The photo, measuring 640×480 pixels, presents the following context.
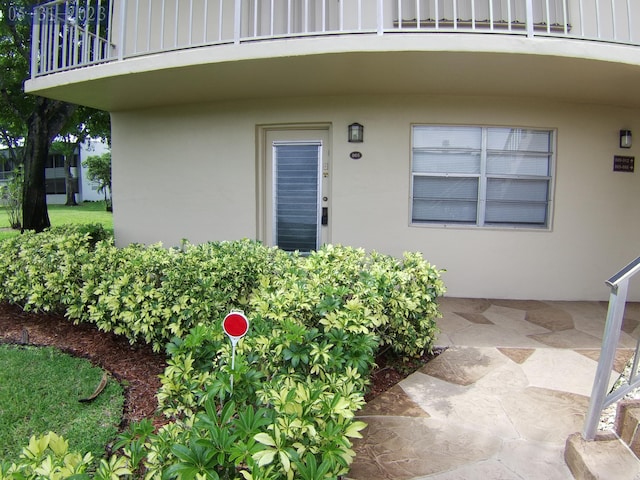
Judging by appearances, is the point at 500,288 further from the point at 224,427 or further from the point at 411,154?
the point at 224,427

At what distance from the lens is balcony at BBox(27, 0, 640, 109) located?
3676 millimetres

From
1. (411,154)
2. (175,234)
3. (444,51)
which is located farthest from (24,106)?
(444,51)

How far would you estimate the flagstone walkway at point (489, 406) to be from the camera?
2168 millimetres

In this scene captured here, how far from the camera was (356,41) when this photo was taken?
3.71 meters

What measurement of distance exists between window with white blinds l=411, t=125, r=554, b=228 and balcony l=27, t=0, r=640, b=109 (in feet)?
2.06

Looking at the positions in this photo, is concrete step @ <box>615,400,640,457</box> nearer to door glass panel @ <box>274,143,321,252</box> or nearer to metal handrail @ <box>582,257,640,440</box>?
metal handrail @ <box>582,257,640,440</box>

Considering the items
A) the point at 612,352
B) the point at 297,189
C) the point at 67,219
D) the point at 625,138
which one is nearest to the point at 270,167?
the point at 297,189

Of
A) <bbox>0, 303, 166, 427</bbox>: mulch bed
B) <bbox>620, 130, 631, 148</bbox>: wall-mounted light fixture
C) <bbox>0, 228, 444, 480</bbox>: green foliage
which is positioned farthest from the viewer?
<bbox>620, 130, 631, 148</bbox>: wall-mounted light fixture

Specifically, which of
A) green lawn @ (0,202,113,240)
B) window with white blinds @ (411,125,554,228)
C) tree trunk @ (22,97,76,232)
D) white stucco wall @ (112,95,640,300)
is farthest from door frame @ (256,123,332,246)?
green lawn @ (0,202,113,240)

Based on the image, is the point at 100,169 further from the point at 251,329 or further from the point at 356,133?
the point at 251,329

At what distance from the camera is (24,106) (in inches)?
372

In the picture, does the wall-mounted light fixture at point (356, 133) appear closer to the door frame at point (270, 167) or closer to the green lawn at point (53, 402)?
the door frame at point (270, 167)

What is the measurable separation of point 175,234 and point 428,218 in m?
3.73

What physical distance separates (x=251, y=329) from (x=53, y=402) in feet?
5.24
